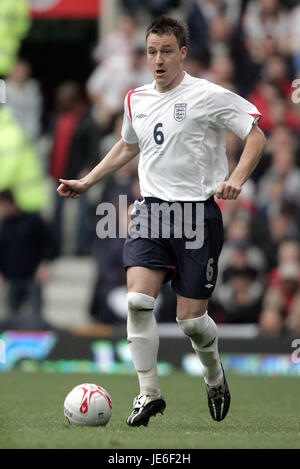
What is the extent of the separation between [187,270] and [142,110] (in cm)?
107

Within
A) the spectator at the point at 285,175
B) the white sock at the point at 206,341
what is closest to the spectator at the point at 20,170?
the spectator at the point at 285,175

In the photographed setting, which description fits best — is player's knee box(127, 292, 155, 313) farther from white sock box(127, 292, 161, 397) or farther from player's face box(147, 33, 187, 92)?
player's face box(147, 33, 187, 92)

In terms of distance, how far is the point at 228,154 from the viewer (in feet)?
46.5

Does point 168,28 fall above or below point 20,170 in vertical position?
above

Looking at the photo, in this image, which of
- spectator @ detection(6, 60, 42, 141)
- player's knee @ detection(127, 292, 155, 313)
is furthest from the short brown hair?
spectator @ detection(6, 60, 42, 141)

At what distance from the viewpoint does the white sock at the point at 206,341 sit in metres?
7.31

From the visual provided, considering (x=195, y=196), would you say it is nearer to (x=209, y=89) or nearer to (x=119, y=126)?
(x=209, y=89)

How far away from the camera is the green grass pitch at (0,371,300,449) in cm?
619

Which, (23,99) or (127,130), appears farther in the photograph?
(23,99)

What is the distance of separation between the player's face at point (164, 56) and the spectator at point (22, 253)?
7226 millimetres

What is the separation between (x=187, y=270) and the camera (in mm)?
7289

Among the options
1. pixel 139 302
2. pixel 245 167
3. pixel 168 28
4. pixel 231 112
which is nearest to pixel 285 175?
pixel 231 112

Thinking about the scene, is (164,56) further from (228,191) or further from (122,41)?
(122,41)

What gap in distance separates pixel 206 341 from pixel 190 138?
1283 millimetres
